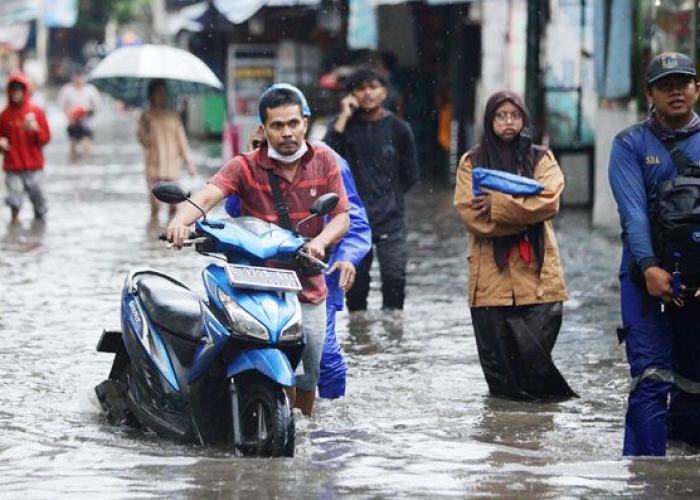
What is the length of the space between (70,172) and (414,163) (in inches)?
683

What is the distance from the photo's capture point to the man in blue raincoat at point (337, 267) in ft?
25.8

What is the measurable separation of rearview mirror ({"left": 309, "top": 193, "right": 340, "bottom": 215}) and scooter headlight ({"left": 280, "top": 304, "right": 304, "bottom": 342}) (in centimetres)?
44

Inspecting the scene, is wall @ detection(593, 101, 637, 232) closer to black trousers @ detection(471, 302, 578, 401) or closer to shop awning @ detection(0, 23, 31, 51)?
black trousers @ detection(471, 302, 578, 401)

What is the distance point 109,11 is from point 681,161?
226ft

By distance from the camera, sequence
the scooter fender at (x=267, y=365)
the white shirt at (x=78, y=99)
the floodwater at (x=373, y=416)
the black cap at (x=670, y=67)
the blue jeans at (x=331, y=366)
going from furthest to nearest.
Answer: the white shirt at (x=78, y=99)
the blue jeans at (x=331, y=366)
the black cap at (x=670, y=67)
the scooter fender at (x=267, y=365)
the floodwater at (x=373, y=416)

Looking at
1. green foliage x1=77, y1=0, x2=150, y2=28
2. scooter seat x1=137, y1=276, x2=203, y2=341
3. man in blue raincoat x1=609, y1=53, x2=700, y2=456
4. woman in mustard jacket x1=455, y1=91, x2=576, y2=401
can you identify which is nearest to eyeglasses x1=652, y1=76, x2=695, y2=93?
man in blue raincoat x1=609, y1=53, x2=700, y2=456

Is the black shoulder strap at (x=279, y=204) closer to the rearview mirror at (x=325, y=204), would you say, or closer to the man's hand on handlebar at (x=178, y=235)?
the rearview mirror at (x=325, y=204)

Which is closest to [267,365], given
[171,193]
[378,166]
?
[171,193]

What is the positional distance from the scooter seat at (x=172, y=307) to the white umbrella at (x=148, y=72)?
10385 mm

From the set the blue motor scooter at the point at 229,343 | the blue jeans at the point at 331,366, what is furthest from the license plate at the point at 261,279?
the blue jeans at the point at 331,366

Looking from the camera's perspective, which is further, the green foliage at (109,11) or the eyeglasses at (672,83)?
the green foliage at (109,11)

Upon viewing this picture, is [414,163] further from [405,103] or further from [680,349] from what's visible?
[405,103]

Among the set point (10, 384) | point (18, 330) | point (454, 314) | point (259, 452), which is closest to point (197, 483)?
point (259, 452)

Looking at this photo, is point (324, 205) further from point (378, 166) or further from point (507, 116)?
point (378, 166)
